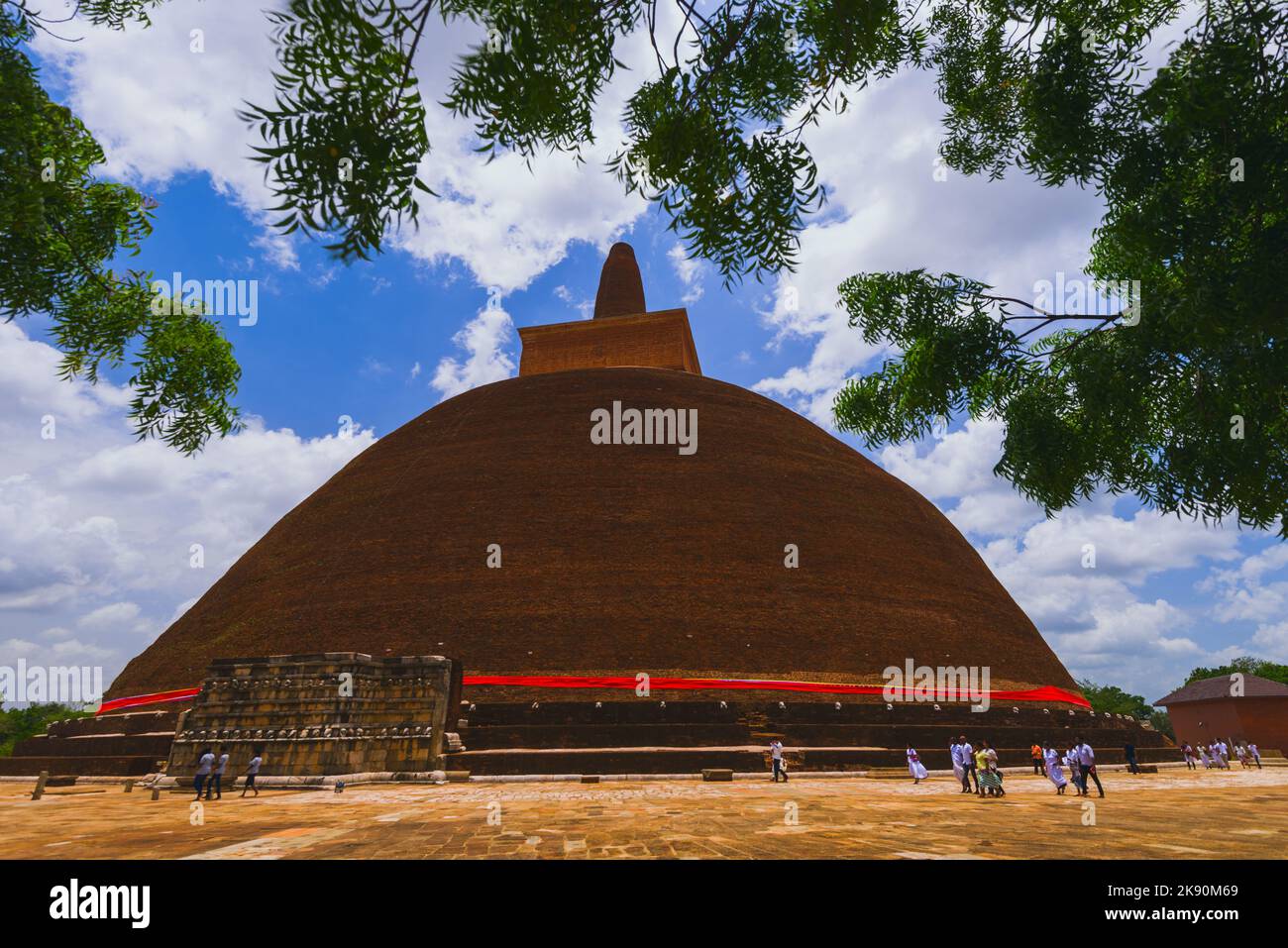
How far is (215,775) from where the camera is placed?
12.9m

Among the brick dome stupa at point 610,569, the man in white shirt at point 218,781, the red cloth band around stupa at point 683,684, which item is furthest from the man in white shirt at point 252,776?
the red cloth band around stupa at point 683,684

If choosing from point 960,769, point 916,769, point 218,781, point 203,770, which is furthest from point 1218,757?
point 203,770

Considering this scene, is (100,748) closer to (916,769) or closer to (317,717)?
(317,717)

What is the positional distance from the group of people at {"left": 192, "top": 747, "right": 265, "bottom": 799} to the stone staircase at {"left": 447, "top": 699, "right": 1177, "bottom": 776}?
3.72 metres

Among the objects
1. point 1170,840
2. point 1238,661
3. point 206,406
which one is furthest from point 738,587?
point 1238,661

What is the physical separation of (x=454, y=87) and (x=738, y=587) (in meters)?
20.4

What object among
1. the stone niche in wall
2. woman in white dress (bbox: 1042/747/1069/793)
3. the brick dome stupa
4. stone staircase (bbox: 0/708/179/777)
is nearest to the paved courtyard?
woman in white dress (bbox: 1042/747/1069/793)

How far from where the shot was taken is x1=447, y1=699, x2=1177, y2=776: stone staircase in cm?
1523

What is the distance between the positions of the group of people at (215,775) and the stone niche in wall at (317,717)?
653 mm

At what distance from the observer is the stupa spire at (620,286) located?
42.9 meters

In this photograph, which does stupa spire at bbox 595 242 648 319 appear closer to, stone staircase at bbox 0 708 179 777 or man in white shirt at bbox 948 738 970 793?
stone staircase at bbox 0 708 179 777

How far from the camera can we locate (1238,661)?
70688 mm
